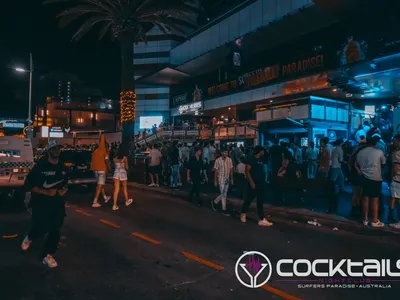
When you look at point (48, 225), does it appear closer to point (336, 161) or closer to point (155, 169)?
point (336, 161)

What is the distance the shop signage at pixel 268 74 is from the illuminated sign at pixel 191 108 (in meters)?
2.06

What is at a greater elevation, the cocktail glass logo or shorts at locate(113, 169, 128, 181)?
shorts at locate(113, 169, 128, 181)

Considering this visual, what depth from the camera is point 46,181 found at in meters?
5.27

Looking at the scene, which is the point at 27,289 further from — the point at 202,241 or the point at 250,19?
the point at 250,19

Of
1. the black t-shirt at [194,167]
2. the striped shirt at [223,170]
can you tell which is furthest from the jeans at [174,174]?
the striped shirt at [223,170]

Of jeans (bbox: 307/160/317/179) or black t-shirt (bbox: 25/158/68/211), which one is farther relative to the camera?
jeans (bbox: 307/160/317/179)

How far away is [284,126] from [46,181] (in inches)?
685

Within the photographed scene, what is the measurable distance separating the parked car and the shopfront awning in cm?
1117

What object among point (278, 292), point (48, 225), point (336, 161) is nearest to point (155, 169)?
point (336, 161)

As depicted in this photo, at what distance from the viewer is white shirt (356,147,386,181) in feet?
25.5

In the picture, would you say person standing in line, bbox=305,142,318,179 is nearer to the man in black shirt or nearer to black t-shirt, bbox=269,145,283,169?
black t-shirt, bbox=269,145,283,169

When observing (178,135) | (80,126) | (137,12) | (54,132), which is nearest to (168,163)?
(137,12)

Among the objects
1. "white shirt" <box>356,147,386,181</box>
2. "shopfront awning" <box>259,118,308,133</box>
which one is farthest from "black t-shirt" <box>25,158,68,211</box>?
"shopfront awning" <box>259,118,308,133</box>

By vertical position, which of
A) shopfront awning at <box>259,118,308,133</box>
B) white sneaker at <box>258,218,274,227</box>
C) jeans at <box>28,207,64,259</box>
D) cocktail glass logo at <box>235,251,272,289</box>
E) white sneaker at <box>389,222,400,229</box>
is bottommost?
cocktail glass logo at <box>235,251,272,289</box>
